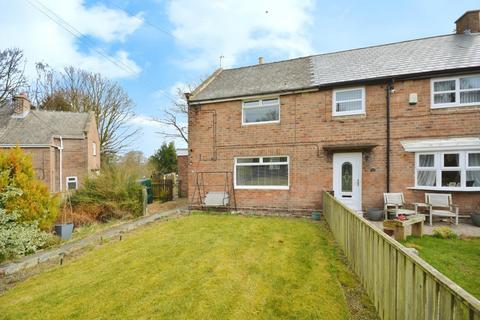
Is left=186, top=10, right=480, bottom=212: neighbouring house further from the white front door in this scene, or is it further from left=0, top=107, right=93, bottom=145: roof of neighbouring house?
left=0, top=107, right=93, bottom=145: roof of neighbouring house

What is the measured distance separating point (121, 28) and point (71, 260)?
9.13 metres

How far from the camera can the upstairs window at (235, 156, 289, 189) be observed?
11719 mm

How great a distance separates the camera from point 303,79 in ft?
39.5

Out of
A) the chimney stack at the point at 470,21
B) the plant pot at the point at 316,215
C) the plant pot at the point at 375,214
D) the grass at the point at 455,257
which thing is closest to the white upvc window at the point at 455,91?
the chimney stack at the point at 470,21

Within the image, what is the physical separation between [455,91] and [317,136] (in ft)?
16.7

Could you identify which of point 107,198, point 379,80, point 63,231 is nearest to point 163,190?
point 107,198

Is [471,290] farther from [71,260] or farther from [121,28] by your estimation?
[121,28]

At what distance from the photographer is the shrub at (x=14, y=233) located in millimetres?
5988

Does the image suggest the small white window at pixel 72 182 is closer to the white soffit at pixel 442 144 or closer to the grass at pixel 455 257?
the white soffit at pixel 442 144

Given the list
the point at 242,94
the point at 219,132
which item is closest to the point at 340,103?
the point at 242,94

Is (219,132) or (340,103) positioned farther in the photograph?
(219,132)

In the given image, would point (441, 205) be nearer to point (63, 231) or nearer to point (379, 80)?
point (379, 80)

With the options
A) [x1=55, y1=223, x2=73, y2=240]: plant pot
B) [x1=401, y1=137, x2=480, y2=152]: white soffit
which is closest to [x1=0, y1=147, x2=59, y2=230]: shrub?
[x1=55, y1=223, x2=73, y2=240]: plant pot

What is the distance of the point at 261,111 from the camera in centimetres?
1232
